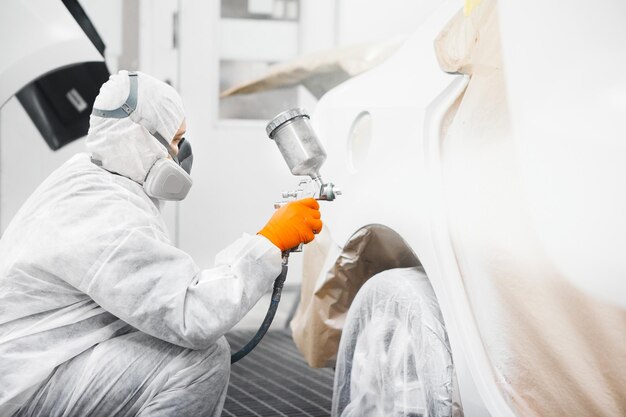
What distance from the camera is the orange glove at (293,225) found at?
1535 mm

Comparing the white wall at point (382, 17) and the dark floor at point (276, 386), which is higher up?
the white wall at point (382, 17)

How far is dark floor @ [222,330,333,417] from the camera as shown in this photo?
7.35 feet

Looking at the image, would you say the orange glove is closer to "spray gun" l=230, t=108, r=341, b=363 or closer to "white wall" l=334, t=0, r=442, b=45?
"spray gun" l=230, t=108, r=341, b=363

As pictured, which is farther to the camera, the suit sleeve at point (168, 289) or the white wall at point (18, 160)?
the white wall at point (18, 160)

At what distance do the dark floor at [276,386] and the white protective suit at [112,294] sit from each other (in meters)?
0.65

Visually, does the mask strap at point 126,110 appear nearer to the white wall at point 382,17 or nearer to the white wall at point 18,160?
the white wall at point 382,17

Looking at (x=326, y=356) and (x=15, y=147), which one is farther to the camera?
(x=15, y=147)

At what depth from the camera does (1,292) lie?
4.93 feet

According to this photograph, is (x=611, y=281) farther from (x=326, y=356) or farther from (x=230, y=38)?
(x=230, y=38)

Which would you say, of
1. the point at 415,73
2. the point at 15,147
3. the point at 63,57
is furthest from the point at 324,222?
the point at 15,147

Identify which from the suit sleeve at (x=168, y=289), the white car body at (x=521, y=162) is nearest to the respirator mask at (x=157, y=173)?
the suit sleeve at (x=168, y=289)

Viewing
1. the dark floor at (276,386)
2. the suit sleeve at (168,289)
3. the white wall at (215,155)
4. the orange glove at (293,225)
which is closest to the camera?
the suit sleeve at (168,289)

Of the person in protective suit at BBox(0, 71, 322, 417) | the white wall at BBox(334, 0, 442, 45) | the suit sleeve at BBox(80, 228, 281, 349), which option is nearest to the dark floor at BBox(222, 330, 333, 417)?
the person in protective suit at BBox(0, 71, 322, 417)

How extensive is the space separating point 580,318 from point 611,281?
0.07 m
